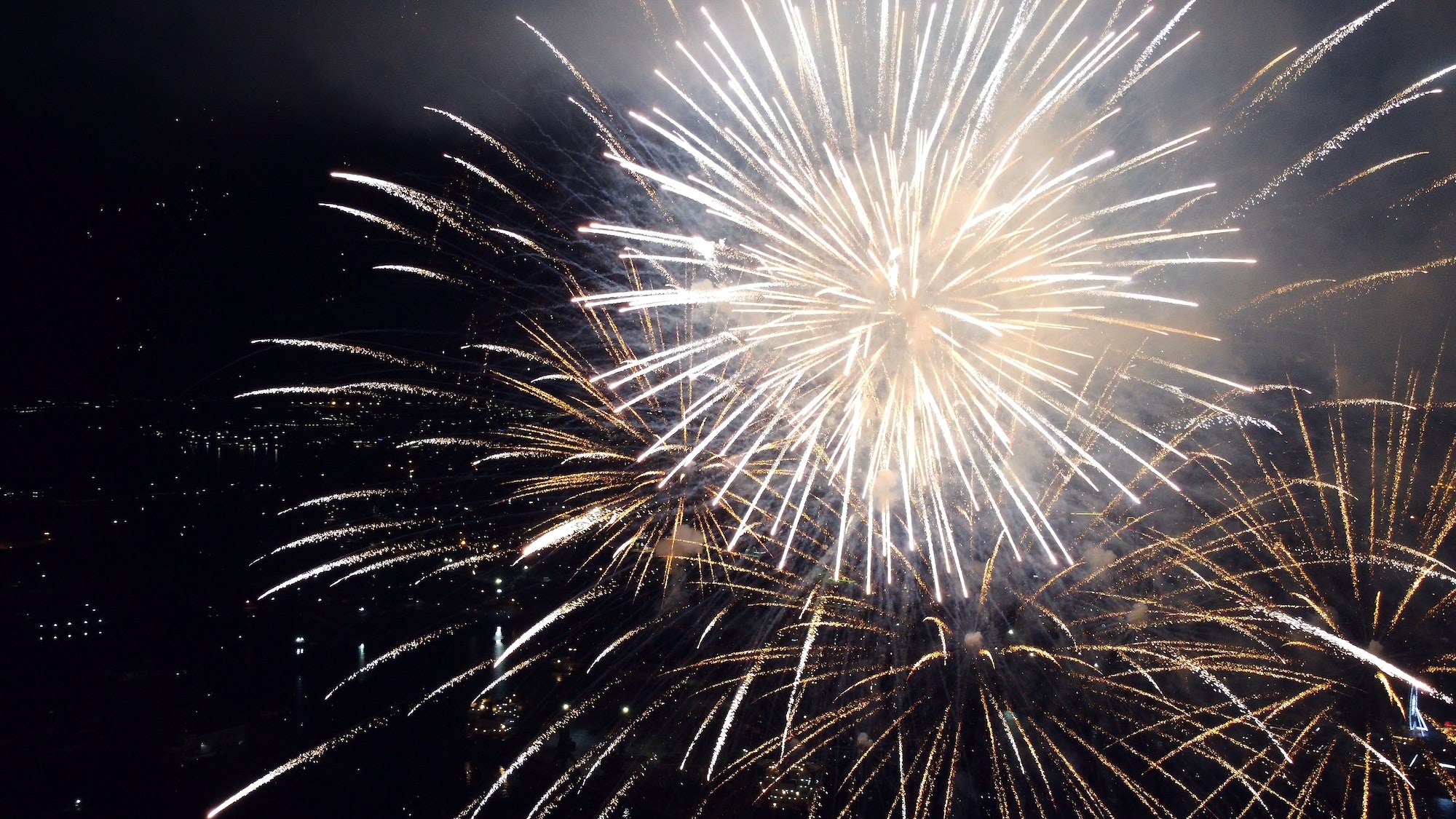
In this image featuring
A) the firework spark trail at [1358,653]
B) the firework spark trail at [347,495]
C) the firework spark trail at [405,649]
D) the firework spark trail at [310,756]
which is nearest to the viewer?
the firework spark trail at [1358,653]

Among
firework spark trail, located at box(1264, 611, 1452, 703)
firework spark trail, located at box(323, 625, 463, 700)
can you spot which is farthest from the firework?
firework spark trail, located at box(323, 625, 463, 700)

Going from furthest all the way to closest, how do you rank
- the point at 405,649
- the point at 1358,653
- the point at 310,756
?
1. the point at 405,649
2. the point at 310,756
3. the point at 1358,653

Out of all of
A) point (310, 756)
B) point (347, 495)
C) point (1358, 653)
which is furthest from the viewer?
point (310, 756)

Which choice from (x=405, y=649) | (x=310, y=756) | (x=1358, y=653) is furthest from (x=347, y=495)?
(x=1358, y=653)

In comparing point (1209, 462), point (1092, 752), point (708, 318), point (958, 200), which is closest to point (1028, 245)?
point (958, 200)

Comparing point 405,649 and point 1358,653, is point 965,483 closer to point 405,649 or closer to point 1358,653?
point 1358,653

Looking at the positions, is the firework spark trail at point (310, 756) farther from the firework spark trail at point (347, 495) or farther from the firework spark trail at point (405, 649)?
the firework spark trail at point (347, 495)

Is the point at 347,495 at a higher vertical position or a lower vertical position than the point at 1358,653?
higher

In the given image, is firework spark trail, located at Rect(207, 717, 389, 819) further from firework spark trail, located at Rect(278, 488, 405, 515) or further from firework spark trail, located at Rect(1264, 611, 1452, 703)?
firework spark trail, located at Rect(1264, 611, 1452, 703)

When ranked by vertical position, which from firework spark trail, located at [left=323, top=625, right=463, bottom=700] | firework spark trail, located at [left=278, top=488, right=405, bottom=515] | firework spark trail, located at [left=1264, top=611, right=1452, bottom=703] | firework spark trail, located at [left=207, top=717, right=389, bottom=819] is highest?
firework spark trail, located at [left=278, top=488, right=405, bottom=515]

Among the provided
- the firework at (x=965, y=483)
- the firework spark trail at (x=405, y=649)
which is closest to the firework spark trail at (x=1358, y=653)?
the firework at (x=965, y=483)

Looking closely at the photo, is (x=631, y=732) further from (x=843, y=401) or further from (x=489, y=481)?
(x=489, y=481)

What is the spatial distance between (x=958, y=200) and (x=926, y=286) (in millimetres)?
929

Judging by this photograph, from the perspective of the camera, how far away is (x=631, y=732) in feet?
44.8
